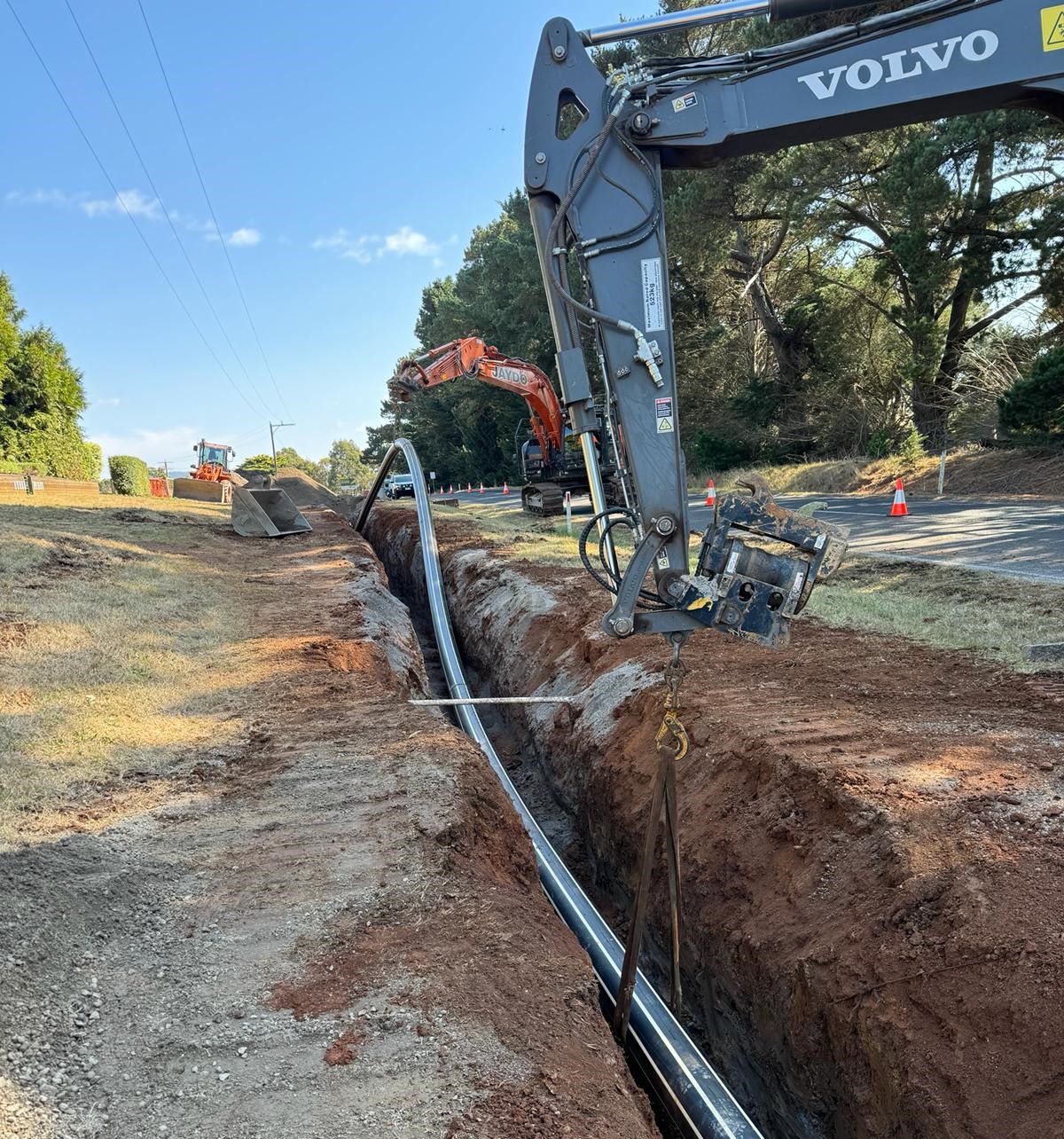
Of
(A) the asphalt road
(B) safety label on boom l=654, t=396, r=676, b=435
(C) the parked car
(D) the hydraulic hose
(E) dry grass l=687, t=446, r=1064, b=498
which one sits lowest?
(D) the hydraulic hose

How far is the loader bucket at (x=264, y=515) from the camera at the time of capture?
1591 centimetres

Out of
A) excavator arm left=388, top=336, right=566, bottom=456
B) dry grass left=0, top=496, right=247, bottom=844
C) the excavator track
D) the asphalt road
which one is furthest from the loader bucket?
the asphalt road

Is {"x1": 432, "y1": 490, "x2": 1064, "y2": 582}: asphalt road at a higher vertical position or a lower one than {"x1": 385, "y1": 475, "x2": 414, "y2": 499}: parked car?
lower

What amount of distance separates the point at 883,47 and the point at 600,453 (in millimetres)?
2465

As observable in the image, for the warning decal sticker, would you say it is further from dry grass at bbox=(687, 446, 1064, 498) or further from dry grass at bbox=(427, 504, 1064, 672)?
dry grass at bbox=(687, 446, 1064, 498)

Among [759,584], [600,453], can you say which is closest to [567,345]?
[600,453]

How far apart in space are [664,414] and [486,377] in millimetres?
13544

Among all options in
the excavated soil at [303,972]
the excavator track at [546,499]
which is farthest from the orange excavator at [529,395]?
the excavated soil at [303,972]

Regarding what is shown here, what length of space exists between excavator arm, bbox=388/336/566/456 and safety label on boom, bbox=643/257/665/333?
36.8 feet

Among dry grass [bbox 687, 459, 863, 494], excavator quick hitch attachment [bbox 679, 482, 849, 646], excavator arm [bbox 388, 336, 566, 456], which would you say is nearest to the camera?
excavator quick hitch attachment [bbox 679, 482, 849, 646]

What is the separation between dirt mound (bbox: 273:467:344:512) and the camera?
31.2 m

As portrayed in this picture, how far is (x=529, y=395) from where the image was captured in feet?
58.5

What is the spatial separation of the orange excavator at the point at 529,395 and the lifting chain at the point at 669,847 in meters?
12.8

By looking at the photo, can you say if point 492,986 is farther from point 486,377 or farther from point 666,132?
point 486,377
